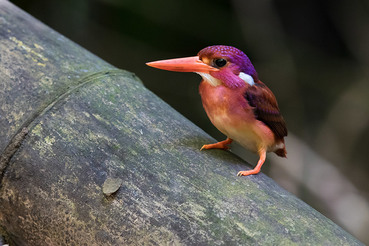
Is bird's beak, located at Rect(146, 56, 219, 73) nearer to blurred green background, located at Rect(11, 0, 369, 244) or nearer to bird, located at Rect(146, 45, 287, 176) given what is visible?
bird, located at Rect(146, 45, 287, 176)

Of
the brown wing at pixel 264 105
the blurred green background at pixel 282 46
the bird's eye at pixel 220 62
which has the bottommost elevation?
the blurred green background at pixel 282 46

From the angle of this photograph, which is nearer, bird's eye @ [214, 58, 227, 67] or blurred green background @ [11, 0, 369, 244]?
bird's eye @ [214, 58, 227, 67]

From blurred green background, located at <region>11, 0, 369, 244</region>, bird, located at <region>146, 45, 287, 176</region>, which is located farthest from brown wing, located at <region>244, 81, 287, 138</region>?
blurred green background, located at <region>11, 0, 369, 244</region>

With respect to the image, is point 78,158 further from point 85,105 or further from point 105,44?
point 105,44

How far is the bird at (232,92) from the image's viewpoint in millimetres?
1214

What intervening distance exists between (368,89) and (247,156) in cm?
93

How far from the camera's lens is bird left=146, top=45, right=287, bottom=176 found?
1.21 meters

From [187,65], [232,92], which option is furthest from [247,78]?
[187,65]

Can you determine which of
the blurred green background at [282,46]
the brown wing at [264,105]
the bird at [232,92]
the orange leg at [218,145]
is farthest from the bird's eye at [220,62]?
the blurred green background at [282,46]

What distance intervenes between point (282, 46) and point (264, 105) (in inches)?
74.3

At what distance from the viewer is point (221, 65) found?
4.00 feet

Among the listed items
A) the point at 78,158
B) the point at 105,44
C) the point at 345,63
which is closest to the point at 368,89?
the point at 345,63

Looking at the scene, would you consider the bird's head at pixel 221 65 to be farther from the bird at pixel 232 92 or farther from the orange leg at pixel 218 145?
the orange leg at pixel 218 145

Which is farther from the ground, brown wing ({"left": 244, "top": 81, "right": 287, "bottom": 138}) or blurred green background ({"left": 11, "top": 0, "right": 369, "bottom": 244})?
brown wing ({"left": 244, "top": 81, "right": 287, "bottom": 138})
